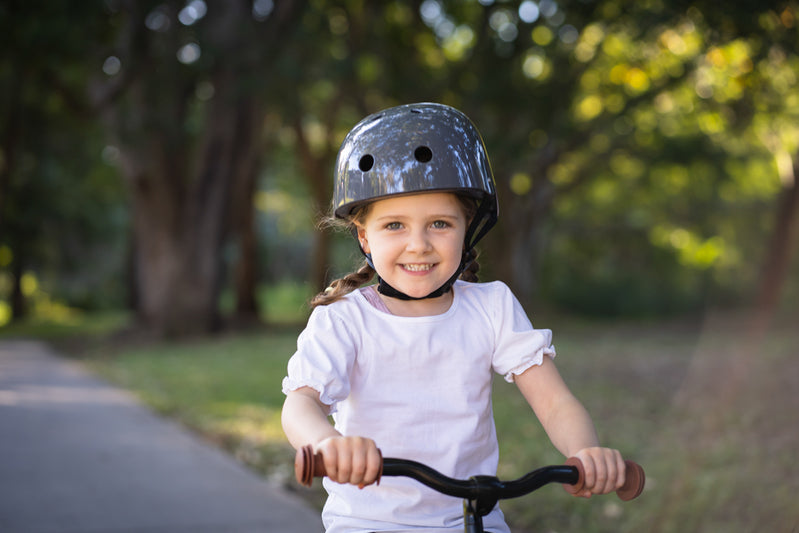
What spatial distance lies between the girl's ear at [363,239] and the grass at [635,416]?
2.53 meters

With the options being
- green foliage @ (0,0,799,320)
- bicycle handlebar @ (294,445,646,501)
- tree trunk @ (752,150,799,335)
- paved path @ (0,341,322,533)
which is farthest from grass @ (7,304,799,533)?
tree trunk @ (752,150,799,335)

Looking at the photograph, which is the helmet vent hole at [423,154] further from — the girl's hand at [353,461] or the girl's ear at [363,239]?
the girl's hand at [353,461]

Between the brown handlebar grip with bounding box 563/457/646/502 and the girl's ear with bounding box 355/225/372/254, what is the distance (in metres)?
0.90

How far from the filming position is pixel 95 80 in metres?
14.7

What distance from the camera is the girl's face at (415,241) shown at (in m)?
2.25

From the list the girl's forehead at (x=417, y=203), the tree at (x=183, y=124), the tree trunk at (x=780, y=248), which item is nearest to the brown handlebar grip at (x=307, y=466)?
the girl's forehead at (x=417, y=203)

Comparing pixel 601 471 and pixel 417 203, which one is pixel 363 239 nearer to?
pixel 417 203

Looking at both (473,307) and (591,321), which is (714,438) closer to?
(473,307)

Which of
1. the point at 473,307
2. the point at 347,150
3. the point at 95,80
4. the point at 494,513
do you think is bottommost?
the point at 494,513

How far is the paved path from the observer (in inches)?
185

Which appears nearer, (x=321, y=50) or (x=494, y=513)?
(x=494, y=513)

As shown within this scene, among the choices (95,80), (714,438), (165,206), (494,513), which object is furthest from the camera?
(165,206)

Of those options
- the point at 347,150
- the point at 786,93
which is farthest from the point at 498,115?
the point at 347,150

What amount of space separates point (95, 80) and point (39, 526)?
38.3 feet
